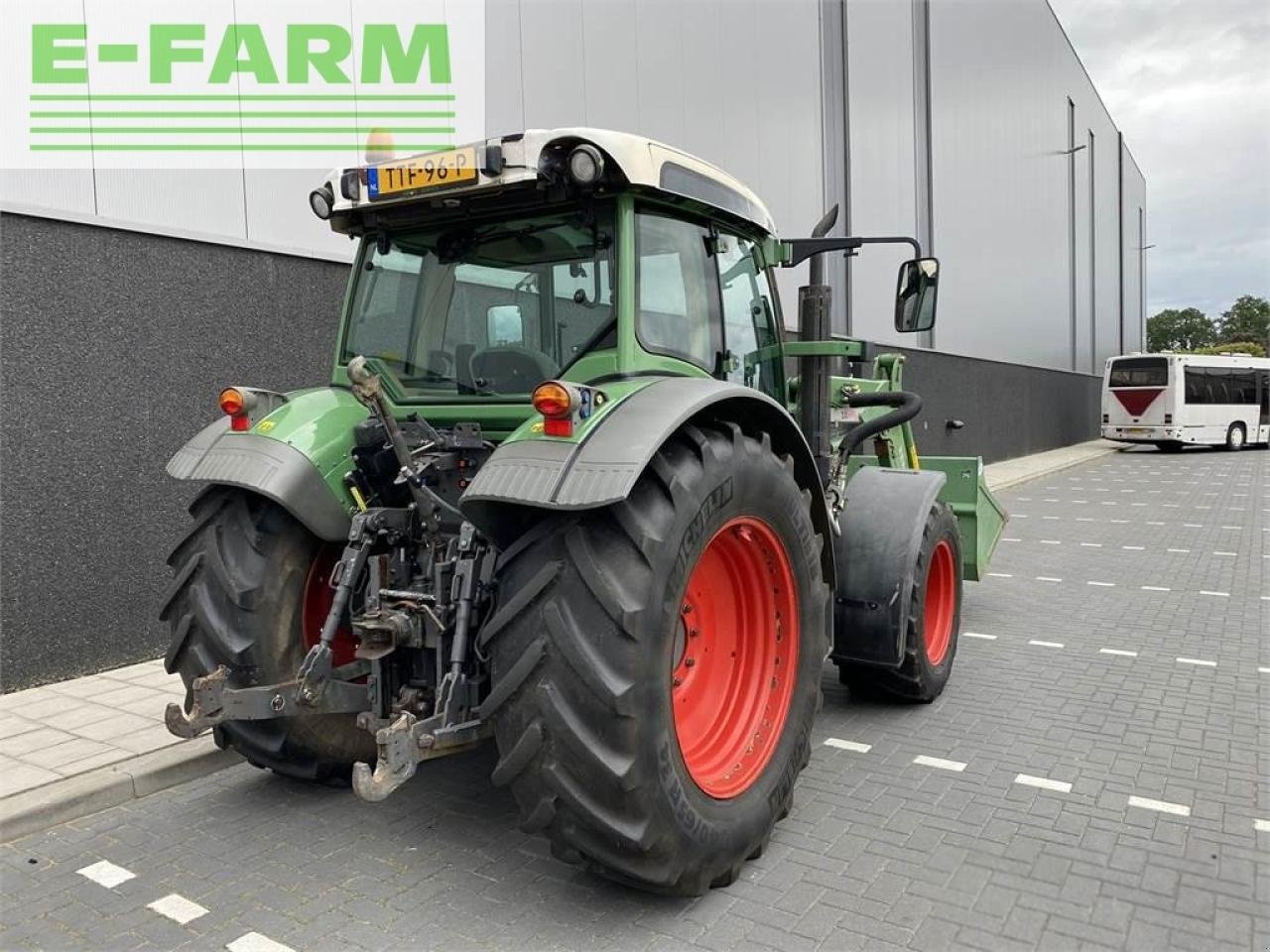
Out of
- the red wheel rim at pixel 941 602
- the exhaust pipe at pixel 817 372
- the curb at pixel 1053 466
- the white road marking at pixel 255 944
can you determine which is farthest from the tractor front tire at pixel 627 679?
the curb at pixel 1053 466

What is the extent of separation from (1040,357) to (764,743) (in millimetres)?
26387

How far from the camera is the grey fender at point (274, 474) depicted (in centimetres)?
336

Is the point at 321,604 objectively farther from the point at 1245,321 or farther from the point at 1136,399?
the point at 1245,321

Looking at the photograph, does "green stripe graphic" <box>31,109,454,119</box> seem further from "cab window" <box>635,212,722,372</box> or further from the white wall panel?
the white wall panel

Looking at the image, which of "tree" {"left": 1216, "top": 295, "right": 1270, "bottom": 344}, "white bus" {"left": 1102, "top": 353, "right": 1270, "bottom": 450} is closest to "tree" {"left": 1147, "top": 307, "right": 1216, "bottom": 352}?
"tree" {"left": 1216, "top": 295, "right": 1270, "bottom": 344}

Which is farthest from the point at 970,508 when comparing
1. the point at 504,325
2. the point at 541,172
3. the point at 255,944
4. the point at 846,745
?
the point at 255,944

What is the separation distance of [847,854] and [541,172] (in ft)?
8.74

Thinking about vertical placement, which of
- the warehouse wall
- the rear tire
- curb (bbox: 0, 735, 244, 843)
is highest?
the warehouse wall

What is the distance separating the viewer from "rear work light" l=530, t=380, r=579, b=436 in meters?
2.81

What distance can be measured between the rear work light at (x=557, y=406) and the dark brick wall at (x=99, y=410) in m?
3.72

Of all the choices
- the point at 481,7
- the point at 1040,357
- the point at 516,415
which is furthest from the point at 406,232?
the point at 1040,357

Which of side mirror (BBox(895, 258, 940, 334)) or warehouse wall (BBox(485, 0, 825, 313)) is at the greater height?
warehouse wall (BBox(485, 0, 825, 313))

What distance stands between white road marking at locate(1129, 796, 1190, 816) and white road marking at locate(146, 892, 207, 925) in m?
3.55

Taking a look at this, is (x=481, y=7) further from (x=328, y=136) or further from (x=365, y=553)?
(x=365, y=553)
